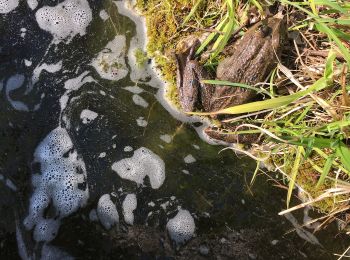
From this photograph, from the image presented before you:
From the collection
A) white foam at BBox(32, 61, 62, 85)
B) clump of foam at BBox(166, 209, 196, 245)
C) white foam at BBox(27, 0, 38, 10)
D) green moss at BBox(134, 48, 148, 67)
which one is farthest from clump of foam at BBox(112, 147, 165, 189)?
white foam at BBox(27, 0, 38, 10)

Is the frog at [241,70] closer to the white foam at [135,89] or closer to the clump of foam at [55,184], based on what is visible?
the white foam at [135,89]

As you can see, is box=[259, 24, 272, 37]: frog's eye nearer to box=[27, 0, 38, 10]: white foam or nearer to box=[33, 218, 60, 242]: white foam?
box=[27, 0, 38, 10]: white foam

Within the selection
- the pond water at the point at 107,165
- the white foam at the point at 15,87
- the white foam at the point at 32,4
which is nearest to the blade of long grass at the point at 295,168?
the pond water at the point at 107,165

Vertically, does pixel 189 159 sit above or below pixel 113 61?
below

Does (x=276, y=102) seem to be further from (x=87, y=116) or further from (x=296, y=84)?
(x=87, y=116)

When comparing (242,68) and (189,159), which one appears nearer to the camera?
(242,68)

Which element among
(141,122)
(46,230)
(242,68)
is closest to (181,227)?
(141,122)
